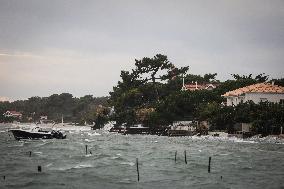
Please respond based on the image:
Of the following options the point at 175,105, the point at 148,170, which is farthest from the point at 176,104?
the point at 148,170

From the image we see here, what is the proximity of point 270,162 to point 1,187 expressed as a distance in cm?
2224

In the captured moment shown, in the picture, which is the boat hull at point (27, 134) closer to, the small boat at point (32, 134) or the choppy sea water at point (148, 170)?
the small boat at point (32, 134)

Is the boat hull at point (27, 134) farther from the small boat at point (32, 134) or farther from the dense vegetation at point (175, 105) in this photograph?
the dense vegetation at point (175, 105)

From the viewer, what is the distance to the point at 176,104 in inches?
3285

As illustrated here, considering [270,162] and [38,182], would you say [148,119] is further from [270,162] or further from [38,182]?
[38,182]

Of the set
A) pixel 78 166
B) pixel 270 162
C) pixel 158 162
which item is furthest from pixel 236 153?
pixel 78 166

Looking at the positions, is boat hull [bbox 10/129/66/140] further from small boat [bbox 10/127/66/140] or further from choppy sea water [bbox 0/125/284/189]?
choppy sea water [bbox 0/125/284/189]

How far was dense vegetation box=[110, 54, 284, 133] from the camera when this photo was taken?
209ft

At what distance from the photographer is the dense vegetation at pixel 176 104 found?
2505 inches

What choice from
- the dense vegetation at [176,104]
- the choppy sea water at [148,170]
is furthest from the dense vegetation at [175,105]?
the choppy sea water at [148,170]

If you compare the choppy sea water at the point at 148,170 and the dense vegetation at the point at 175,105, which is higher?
the dense vegetation at the point at 175,105

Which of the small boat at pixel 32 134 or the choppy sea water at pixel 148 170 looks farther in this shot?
the small boat at pixel 32 134

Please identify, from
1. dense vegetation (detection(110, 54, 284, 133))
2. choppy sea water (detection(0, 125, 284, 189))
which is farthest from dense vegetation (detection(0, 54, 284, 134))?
choppy sea water (detection(0, 125, 284, 189))

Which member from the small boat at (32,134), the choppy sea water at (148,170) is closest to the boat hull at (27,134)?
the small boat at (32,134)
